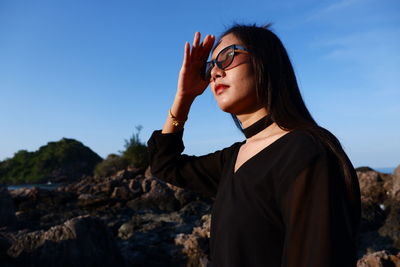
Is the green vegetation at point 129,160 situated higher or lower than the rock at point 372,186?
higher

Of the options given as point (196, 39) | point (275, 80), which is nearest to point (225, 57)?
point (275, 80)

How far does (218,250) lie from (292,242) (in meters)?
0.46

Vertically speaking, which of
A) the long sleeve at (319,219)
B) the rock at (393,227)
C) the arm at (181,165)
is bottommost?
the rock at (393,227)

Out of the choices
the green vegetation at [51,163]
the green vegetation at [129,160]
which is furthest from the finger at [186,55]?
the green vegetation at [51,163]

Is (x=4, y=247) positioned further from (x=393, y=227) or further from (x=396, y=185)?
(x=396, y=185)

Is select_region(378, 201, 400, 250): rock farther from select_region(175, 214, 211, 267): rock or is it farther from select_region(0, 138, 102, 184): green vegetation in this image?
select_region(0, 138, 102, 184): green vegetation

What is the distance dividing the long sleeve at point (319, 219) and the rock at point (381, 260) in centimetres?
324

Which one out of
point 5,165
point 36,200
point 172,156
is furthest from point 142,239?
point 5,165

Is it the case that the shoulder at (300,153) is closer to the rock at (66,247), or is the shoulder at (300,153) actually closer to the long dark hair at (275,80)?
the long dark hair at (275,80)

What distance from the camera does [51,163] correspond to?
122 ft

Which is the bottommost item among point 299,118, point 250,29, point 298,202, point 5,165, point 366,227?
point 366,227

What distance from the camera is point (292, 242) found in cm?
113

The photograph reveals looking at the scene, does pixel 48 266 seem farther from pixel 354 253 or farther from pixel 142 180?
pixel 142 180

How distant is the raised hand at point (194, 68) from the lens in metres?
2.12
